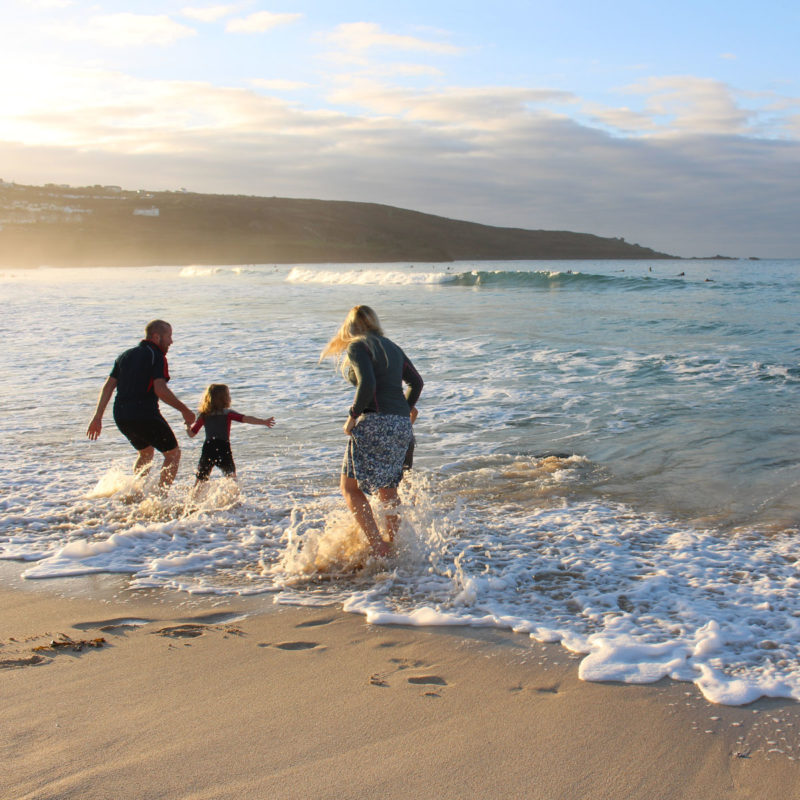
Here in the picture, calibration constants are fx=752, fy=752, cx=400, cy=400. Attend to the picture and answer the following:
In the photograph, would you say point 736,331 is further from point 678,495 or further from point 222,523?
point 222,523

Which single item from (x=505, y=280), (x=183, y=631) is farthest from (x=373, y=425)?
(x=505, y=280)

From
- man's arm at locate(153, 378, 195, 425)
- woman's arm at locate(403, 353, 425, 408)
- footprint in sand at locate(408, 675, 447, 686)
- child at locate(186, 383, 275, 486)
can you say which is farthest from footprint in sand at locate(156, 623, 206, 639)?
man's arm at locate(153, 378, 195, 425)

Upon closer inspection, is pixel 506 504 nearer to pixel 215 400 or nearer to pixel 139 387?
pixel 215 400

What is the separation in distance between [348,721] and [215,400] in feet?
11.3

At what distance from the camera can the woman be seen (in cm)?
454

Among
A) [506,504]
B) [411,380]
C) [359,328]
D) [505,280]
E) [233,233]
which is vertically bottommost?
[506,504]

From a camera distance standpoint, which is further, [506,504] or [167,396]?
[506,504]

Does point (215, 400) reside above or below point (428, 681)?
above

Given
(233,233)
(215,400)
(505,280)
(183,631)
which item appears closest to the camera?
(183,631)

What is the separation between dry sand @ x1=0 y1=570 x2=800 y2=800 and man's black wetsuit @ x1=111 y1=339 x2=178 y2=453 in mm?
2375

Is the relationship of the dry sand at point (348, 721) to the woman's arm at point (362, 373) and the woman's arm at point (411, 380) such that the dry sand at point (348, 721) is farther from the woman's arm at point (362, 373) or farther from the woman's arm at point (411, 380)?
the woman's arm at point (411, 380)

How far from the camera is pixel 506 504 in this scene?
600 cm

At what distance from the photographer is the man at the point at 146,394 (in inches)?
231

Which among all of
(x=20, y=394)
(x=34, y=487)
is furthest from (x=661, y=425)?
(x=20, y=394)
